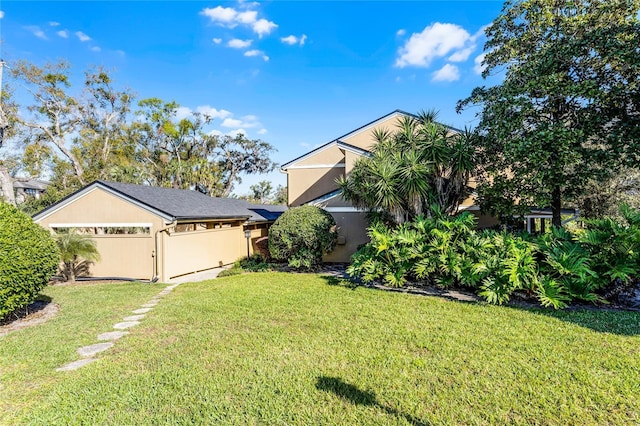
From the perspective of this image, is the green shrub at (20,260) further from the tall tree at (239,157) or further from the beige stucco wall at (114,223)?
the tall tree at (239,157)

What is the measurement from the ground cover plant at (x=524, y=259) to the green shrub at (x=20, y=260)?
336 inches

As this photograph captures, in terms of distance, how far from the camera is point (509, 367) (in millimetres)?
4535

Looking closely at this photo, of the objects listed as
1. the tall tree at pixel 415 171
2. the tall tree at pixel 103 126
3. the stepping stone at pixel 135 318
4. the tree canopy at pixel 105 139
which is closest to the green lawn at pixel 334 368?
the stepping stone at pixel 135 318

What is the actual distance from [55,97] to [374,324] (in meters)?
32.7

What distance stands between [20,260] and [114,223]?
19.5 ft

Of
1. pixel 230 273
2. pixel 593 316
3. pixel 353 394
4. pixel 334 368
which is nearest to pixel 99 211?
pixel 230 273

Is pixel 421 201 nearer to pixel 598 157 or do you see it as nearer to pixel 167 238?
pixel 598 157

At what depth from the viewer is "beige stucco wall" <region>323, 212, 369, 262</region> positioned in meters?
14.5

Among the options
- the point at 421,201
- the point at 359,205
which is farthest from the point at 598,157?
the point at 359,205

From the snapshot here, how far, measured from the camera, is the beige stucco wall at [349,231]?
14.5 m

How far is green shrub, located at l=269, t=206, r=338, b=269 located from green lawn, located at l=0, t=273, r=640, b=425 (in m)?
4.93

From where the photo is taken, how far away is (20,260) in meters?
6.82

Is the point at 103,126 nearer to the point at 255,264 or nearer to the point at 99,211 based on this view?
the point at 99,211

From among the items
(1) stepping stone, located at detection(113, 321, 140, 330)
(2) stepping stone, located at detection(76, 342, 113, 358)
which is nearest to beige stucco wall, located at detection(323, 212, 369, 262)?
(1) stepping stone, located at detection(113, 321, 140, 330)
